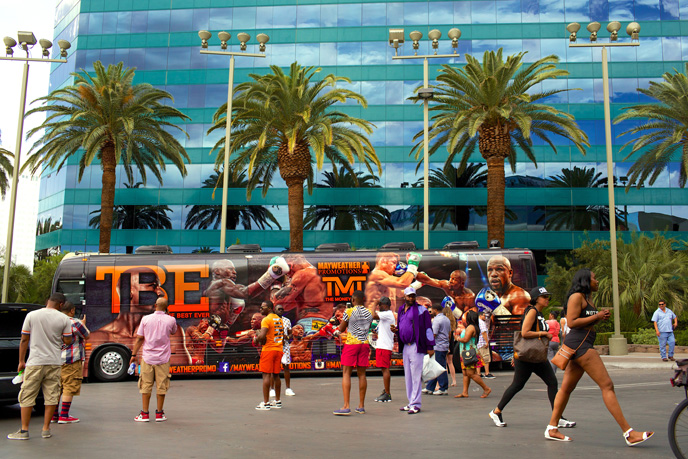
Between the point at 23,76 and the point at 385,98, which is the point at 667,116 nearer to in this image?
the point at 385,98

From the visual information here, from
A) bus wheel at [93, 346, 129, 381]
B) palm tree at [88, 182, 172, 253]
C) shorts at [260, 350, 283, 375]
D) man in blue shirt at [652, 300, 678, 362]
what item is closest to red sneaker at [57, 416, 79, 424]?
shorts at [260, 350, 283, 375]

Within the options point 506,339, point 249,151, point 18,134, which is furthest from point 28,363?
point 249,151

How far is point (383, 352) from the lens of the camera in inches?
440

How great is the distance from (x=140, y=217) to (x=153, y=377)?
33.6 metres

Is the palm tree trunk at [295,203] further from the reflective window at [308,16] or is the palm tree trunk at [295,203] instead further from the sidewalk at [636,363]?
the reflective window at [308,16]

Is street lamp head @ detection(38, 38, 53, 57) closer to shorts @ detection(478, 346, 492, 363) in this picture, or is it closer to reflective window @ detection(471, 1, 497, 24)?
shorts @ detection(478, 346, 492, 363)

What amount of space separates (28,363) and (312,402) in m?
5.26

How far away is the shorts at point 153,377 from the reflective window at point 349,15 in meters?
37.3

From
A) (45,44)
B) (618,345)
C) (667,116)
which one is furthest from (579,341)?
(667,116)

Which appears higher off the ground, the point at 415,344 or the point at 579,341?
the point at 579,341

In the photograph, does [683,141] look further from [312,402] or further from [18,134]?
[18,134]

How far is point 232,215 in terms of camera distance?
135 feet

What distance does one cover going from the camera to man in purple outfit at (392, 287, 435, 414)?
33.5 ft

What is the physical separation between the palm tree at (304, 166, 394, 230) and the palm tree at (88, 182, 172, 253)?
9.14 metres
